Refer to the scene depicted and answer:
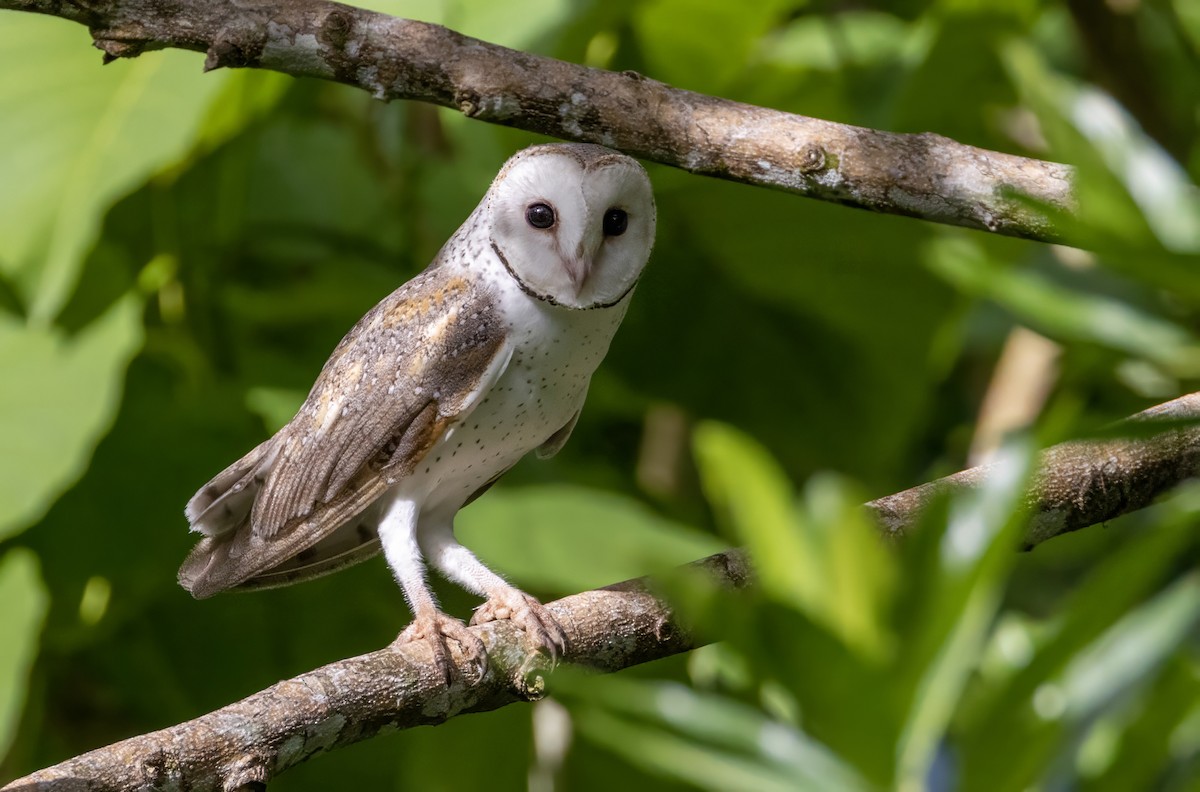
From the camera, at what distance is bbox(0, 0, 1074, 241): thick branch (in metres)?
1.43

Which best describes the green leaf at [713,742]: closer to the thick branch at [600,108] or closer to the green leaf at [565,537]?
the thick branch at [600,108]

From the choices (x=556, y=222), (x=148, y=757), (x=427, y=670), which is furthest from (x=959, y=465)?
(x=148, y=757)

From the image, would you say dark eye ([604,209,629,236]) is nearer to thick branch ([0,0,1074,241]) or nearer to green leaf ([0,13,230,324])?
thick branch ([0,0,1074,241])

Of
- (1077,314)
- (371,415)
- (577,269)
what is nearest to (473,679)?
(371,415)

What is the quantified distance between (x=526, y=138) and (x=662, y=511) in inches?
30.7

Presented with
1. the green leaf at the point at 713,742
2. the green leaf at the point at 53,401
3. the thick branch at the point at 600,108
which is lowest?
the green leaf at the point at 53,401

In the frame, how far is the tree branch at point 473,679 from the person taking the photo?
1.19 metres

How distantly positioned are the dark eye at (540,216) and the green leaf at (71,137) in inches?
27.5

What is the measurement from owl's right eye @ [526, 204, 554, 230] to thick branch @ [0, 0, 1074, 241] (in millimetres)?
114

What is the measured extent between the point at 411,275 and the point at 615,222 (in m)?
1.06

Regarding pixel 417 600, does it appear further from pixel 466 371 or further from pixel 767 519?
pixel 767 519

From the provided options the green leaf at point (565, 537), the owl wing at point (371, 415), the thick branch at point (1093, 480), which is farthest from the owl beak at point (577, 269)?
the green leaf at point (565, 537)

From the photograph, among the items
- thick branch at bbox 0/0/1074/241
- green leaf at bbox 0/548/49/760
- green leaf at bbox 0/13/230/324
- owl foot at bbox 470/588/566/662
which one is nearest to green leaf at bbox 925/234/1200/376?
thick branch at bbox 0/0/1074/241

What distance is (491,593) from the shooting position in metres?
1.76
